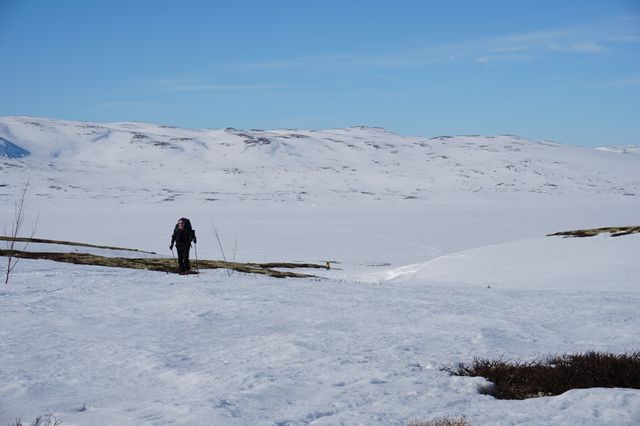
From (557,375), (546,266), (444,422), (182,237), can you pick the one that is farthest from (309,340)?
(546,266)

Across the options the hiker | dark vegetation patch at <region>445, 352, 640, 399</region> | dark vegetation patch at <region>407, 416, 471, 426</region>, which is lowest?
dark vegetation patch at <region>407, 416, 471, 426</region>

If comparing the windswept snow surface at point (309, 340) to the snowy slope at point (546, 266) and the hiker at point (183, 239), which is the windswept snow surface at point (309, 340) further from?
the hiker at point (183, 239)

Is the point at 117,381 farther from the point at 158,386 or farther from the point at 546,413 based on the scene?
the point at 546,413

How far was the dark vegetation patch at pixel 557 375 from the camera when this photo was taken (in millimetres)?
6395

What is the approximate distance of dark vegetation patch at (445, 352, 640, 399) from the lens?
639 centimetres

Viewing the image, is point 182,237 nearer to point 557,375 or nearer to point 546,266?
point 546,266

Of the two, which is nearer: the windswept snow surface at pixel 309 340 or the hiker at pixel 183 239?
the windswept snow surface at pixel 309 340

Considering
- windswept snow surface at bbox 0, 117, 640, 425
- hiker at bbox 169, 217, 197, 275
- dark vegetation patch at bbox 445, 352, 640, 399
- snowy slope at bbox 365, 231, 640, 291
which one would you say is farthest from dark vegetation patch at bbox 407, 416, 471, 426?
hiker at bbox 169, 217, 197, 275

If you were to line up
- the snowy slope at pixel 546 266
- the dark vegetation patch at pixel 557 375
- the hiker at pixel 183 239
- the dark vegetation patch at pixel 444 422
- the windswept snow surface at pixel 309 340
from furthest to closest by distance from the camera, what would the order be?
the snowy slope at pixel 546 266 < the hiker at pixel 183 239 < the dark vegetation patch at pixel 557 375 < the windswept snow surface at pixel 309 340 < the dark vegetation patch at pixel 444 422

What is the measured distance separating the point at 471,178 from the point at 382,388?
181333 mm

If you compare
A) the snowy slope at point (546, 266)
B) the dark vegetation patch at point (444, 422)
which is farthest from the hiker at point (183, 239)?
the dark vegetation patch at point (444, 422)

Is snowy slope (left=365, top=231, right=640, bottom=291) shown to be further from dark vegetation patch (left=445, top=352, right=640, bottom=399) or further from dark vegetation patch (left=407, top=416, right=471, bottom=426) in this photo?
dark vegetation patch (left=407, top=416, right=471, bottom=426)

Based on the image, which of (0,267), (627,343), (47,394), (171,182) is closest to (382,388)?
(47,394)

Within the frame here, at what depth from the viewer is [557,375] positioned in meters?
6.55
